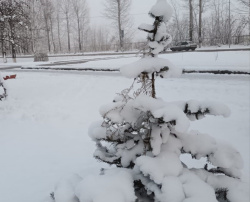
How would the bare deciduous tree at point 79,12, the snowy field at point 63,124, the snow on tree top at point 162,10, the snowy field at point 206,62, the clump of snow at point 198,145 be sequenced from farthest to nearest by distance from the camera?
the bare deciduous tree at point 79,12 → the snowy field at point 206,62 → the snowy field at point 63,124 → the clump of snow at point 198,145 → the snow on tree top at point 162,10

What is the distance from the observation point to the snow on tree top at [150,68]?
1754mm

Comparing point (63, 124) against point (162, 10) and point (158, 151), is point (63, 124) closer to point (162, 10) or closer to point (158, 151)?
point (158, 151)

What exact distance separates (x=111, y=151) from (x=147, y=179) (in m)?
0.62

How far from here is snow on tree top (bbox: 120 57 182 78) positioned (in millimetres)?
1754

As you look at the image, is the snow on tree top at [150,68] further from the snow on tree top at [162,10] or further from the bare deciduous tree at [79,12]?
Answer: the bare deciduous tree at [79,12]

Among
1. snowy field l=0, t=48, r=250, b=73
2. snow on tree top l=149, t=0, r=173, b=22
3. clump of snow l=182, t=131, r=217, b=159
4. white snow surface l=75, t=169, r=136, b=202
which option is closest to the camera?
white snow surface l=75, t=169, r=136, b=202

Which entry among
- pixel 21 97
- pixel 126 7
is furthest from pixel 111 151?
pixel 126 7

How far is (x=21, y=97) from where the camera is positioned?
9469 mm

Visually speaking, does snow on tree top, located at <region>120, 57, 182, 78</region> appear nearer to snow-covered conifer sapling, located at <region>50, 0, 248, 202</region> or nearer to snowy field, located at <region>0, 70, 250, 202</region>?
snow-covered conifer sapling, located at <region>50, 0, 248, 202</region>

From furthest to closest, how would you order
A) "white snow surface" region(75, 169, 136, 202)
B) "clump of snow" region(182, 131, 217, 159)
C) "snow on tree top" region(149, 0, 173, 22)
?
"clump of snow" region(182, 131, 217, 159)
"snow on tree top" region(149, 0, 173, 22)
"white snow surface" region(75, 169, 136, 202)

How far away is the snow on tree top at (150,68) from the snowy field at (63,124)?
224cm

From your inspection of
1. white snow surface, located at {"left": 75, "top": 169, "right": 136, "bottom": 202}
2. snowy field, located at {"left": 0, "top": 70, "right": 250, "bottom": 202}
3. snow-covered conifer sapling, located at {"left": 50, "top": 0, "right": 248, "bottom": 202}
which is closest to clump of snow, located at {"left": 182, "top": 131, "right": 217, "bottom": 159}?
snow-covered conifer sapling, located at {"left": 50, "top": 0, "right": 248, "bottom": 202}

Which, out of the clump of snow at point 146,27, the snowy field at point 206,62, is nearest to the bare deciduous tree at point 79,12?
the snowy field at point 206,62

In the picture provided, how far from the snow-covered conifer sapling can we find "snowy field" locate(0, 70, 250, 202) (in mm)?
1819
